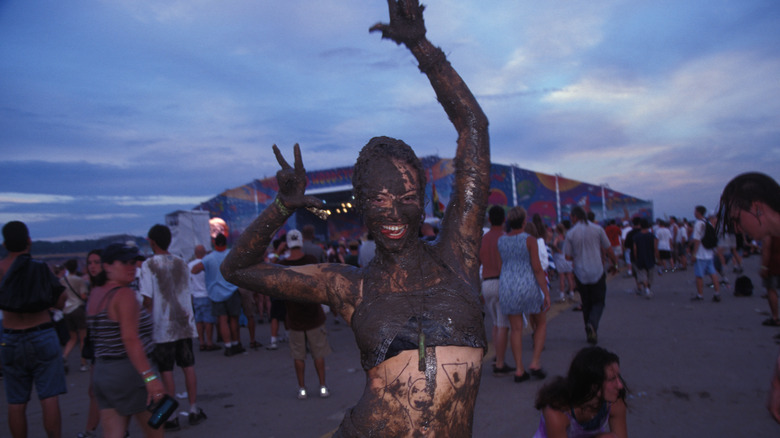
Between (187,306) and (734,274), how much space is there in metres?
15.3

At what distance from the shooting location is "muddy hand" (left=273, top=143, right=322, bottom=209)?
217 centimetres

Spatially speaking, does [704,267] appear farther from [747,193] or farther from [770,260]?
[747,193]

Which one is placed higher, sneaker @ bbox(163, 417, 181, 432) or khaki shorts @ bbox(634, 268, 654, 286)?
khaki shorts @ bbox(634, 268, 654, 286)

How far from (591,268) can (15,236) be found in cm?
686

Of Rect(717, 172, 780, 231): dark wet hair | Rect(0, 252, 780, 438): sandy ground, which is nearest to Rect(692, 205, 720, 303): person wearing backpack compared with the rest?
Rect(0, 252, 780, 438): sandy ground

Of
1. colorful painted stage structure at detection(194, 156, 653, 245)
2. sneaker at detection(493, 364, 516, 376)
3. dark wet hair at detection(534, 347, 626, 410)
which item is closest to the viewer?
dark wet hair at detection(534, 347, 626, 410)

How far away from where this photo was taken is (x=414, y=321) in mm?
1957

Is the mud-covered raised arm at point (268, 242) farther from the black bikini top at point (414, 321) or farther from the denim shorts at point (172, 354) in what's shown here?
the denim shorts at point (172, 354)

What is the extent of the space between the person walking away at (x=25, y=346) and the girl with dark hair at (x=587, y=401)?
4146 mm

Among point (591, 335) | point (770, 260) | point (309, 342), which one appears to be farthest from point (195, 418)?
point (770, 260)

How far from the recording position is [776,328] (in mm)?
7484

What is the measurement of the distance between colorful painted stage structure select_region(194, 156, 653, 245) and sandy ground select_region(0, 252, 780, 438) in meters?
12.0

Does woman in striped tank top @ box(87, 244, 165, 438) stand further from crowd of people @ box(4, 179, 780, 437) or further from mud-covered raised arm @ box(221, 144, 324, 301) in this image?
mud-covered raised arm @ box(221, 144, 324, 301)

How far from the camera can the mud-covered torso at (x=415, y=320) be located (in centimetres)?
192
